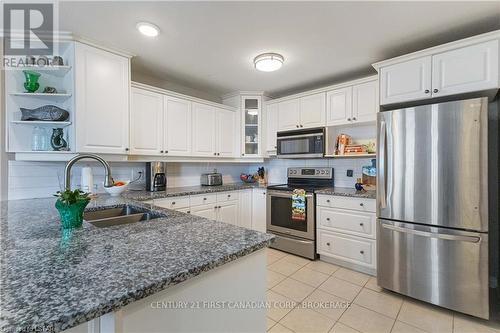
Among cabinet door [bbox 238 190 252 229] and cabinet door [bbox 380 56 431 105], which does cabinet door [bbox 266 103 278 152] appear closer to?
cabinet door [bbox 238 190 252 229]

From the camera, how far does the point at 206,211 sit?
3.05 metres

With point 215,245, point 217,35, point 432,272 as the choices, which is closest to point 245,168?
point 217,35

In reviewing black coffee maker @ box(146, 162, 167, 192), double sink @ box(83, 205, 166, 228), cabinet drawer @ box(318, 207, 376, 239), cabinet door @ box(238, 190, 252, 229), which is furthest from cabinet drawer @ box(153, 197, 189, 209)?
cabinet drawer @ box(318, 207, 376, 239)

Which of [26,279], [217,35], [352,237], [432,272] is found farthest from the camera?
[352,237]

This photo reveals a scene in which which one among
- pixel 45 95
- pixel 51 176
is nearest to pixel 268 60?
pixel 45 95

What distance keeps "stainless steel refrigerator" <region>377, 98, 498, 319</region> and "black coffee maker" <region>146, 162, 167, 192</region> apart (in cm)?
245

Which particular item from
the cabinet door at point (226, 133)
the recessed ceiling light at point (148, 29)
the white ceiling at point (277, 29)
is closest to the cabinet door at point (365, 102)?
the white ceiling at point (277, 29)

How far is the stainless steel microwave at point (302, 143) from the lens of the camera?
121 inches

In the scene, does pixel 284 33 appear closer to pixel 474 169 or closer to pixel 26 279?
pixel 474 169

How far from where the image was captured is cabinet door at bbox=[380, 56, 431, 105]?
2059 mm

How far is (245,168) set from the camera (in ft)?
14.3

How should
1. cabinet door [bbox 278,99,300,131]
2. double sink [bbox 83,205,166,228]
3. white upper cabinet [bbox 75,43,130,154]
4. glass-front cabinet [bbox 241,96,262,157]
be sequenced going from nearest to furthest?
double sink [bbox 83,205,166,228] → white upper cabinet [bbox 75,43,130,154] → cabinet door [bbox 278,99,300,131] → glass-front cabinet [bbox 241,96,262,157]

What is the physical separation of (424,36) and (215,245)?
2.51 m

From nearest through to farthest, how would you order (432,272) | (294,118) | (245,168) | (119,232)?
1. (119,232)
2. (432,272)
3. (294,118)
4. (245,168)
